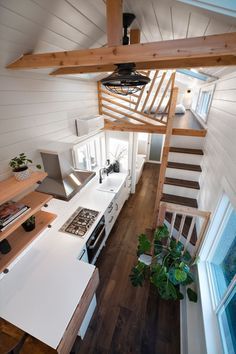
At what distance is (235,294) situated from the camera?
1319mm

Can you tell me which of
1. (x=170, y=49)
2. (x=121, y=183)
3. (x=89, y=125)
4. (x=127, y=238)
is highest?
(x=170, y=49)


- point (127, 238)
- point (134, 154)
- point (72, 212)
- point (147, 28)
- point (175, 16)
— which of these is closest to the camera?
point (175, 16)

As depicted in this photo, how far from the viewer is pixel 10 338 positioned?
121 cm

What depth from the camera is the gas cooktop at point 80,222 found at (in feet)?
6.75

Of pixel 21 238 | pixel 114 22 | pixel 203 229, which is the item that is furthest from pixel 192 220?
pixel 114 22

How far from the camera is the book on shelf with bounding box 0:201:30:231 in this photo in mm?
1323

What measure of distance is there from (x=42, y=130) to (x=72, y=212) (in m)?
1.24

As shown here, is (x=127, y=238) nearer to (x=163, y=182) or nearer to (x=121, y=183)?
(x=121, y=183)

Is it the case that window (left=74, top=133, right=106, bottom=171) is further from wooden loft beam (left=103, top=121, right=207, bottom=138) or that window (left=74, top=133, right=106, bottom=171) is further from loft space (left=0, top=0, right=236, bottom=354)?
wooden loft beam (left=103, top=121, right=207, bottom=138)

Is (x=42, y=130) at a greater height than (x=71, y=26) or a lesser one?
lesser

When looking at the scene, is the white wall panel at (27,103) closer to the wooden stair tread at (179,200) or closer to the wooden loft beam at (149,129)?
the wooden loft beam at (149,129)

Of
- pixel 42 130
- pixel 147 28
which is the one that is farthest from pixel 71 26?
pixel 42 130

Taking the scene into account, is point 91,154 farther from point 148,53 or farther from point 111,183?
point 148,53

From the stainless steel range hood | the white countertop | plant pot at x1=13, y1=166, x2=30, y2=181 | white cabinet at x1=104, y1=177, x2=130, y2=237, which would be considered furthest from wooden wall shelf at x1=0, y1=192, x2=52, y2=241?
white cabinet at x1=104, y1=177, x2=130, y2=237
